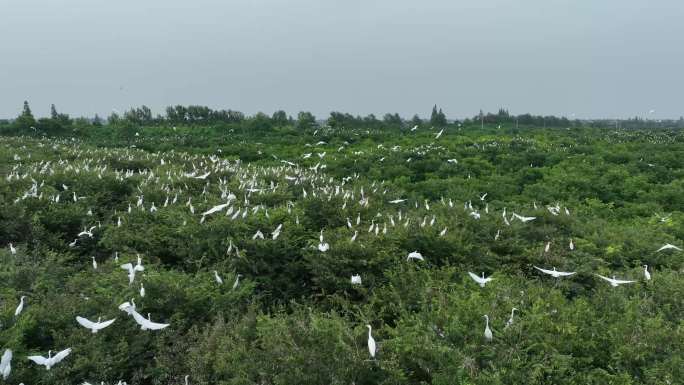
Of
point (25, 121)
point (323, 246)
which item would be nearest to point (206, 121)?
point (25, 121)

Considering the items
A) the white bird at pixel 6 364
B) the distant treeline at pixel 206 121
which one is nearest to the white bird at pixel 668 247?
the white bird at pixel 6 364

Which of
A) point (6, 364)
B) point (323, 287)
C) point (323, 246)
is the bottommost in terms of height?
point (323, 287)

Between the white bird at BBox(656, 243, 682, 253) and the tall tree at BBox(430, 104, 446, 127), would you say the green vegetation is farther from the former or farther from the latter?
the tall tree at BBox(430, 104, 446, 127)

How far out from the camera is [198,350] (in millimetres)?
3348

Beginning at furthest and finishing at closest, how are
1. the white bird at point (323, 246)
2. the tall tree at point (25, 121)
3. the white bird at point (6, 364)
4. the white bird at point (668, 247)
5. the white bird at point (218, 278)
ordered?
the tall tree at point (25, 121), the white bird at point (668, 247), the white bird at point (323, 246), the white bird at point (218, 278), the white bird at point (6, 364)

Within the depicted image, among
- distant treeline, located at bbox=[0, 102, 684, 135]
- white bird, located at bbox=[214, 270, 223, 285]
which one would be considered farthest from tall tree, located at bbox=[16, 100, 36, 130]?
white bird, located at bbox=[214, 270, 223, 285]

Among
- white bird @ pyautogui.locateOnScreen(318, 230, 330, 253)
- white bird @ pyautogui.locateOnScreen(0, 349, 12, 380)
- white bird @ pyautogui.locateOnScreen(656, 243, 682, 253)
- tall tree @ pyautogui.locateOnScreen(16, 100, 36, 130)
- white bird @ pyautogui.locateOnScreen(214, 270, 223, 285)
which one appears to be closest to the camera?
white bird @ pyautogui.locateOnScreen(0, 349, 12, 380)

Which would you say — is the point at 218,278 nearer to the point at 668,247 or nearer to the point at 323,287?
the point at 323,287

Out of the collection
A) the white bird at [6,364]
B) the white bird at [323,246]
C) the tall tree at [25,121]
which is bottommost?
the white bird at [6,364]

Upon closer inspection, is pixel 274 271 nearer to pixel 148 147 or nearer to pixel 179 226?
pixel 179 226

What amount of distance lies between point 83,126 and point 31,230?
22931 millimetres

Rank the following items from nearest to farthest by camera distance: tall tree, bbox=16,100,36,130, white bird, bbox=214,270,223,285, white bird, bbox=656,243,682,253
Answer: white bird, bbox=214,270,223,285 → white bird, bbox=656,243,682,253 → tall tree, bbox=16,100,36,130

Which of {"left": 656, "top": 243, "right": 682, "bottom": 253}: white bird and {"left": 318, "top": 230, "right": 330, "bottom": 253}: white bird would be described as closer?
{"left": 318, "top": 230, "right": 330, "bottom": 253}: white bird

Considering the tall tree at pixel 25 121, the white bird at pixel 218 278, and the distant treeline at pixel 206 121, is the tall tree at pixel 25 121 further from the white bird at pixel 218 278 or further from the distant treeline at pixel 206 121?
the white bird at pixel 218 278
